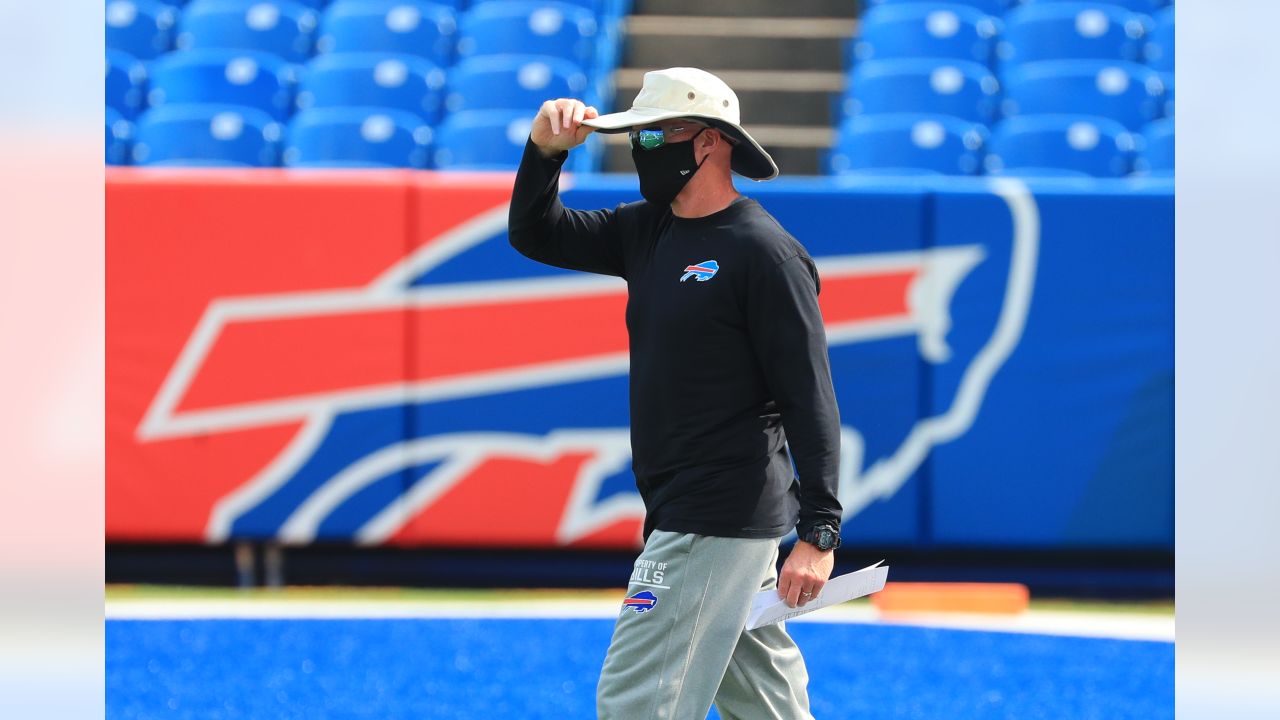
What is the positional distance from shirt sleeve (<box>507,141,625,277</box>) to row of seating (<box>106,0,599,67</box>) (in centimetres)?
684

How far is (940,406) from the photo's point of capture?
7.10 m

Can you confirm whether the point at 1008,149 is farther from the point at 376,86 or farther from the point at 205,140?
the point at 205,140

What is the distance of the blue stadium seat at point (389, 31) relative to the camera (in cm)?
1014

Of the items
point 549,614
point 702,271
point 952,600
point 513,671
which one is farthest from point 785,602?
point 952,600

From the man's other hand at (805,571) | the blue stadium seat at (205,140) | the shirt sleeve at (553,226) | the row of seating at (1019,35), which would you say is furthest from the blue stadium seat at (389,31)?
the man's other hand at (805,571)

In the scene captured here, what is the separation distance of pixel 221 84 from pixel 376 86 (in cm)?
105

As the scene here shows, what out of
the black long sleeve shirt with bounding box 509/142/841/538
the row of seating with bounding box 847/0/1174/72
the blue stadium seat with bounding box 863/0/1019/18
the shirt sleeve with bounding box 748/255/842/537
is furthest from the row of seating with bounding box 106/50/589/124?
the shirt sleeve with bounding box 748/255/842/537

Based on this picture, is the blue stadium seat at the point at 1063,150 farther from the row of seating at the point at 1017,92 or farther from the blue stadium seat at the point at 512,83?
the blue stadium seat at the point at 512,83

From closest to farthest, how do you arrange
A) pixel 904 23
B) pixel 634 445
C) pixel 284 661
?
pixel 634 445 → pixel 284 661 → pixel 904 23

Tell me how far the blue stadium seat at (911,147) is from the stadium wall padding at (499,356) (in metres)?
1.56

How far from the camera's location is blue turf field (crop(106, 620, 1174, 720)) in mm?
4895
